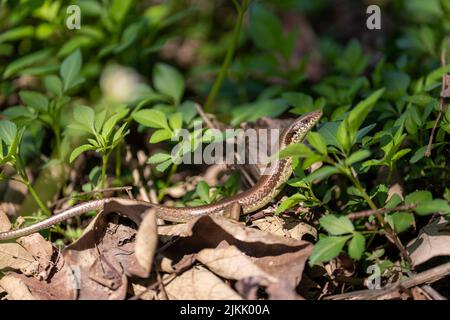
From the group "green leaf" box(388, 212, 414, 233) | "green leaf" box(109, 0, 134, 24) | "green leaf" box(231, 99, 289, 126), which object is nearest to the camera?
"green leaf" box(388, 212, 414, 233)

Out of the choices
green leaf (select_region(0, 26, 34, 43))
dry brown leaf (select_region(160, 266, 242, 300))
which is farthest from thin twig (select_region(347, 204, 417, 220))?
green leaf (select_region(0, 26, 34, 43))

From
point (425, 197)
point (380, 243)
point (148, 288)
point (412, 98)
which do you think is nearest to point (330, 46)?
point (412, 98)

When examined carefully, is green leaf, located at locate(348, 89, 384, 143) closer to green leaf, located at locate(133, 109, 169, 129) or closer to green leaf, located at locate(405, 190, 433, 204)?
green leaf, located at locate(405, 190, 433, 204)

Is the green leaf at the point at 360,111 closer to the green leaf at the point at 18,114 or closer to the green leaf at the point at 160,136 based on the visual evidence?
the green leaf at the point at 160,136

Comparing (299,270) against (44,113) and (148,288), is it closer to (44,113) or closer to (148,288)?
(148,288)

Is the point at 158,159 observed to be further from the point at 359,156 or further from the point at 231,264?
the point at 359,156

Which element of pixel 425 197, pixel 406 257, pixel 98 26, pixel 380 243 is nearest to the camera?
pixel 425 197

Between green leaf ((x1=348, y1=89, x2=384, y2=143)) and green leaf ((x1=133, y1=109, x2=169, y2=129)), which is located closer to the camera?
green leaf ((x1=348, y1=89, x2=384, y2=143))

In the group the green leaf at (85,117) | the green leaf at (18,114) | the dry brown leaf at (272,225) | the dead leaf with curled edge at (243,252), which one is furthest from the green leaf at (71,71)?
the dry brown leaf at (272,225)
